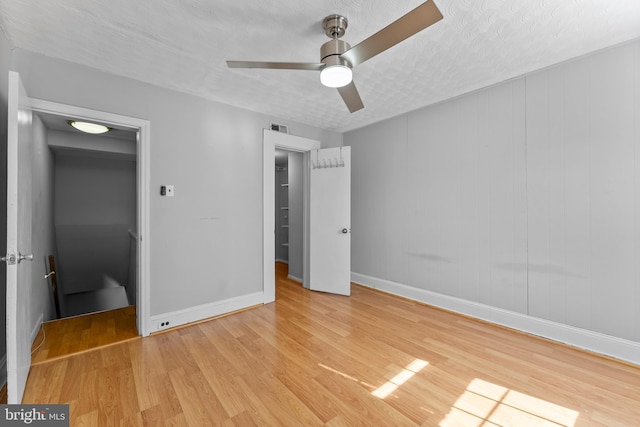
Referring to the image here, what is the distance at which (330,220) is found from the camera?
12.7ft

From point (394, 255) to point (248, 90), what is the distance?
2.81 meters

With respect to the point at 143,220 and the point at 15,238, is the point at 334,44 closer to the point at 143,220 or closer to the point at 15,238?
the point at 15,238

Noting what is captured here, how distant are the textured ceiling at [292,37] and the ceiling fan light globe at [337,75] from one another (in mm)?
375

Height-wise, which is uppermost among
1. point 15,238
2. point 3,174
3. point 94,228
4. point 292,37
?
point 292,37

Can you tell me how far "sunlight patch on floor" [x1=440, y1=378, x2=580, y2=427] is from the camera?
152 cm

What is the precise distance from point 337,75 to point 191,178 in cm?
200

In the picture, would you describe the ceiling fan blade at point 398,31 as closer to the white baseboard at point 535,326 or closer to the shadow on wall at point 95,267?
the white baseboard at point 535,326

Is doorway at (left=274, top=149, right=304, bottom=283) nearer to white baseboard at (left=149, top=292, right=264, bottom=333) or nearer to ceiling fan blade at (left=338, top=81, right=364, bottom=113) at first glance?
white baseboard at (left=149, top=292, right=264, bottom=333)

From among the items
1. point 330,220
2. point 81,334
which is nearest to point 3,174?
point 81,334

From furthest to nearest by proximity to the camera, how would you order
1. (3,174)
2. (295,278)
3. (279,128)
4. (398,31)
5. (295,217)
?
(295,217), (295,278), (279,128), (3,174), (398,31)

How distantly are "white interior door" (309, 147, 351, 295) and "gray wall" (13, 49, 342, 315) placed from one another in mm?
891

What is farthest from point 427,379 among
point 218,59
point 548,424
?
point 218,59

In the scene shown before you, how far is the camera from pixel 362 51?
1.52 meters

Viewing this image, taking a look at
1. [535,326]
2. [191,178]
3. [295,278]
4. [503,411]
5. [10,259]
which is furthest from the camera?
[295,278]
